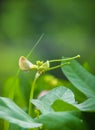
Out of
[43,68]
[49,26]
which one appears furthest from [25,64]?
[49,26]

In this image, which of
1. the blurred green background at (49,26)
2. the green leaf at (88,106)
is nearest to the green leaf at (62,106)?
the green leaf at (88,106)

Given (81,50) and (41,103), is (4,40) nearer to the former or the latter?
(81,50)

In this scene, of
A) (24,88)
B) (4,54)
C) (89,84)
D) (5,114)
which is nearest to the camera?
(5,114)

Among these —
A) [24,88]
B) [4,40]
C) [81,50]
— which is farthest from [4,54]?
[24,88]

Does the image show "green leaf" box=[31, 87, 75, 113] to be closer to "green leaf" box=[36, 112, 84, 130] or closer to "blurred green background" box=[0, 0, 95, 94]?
"green leaf" box=[36, 112, 84, 130]

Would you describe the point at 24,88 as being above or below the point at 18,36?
above

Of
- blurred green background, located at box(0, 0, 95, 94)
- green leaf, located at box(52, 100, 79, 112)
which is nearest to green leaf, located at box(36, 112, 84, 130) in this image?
green leaf, located at box(52, 100, 79, 112)
